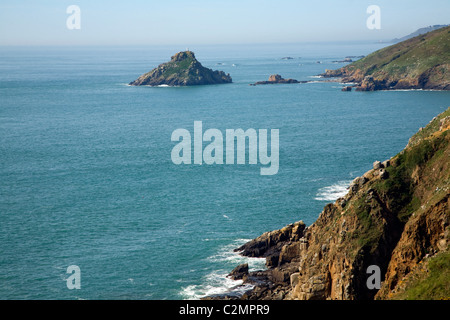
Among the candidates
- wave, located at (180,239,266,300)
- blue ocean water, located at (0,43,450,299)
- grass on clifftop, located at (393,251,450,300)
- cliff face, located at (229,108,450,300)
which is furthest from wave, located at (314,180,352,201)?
grass on clifftop, located at (393,251,450,300)

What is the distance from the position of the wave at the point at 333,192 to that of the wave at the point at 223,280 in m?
21.7

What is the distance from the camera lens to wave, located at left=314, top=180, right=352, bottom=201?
3325 inches

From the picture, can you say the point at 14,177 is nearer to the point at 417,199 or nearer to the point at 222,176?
the point at 222,176

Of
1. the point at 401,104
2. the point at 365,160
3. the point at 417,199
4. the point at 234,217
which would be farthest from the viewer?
the point at 401,104

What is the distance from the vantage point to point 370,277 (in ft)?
147

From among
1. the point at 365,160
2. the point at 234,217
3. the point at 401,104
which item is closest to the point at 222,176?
the point at 234,217

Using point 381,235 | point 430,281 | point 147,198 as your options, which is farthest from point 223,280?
point 147,198

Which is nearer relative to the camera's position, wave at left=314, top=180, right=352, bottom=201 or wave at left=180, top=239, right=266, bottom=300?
wave at left=180, top=239, right=266, bottom=300

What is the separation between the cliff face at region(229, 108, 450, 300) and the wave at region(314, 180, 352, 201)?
27.4 m

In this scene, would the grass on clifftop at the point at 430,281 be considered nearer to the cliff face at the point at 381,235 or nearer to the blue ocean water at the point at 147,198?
the cliff face at the point at 381,235

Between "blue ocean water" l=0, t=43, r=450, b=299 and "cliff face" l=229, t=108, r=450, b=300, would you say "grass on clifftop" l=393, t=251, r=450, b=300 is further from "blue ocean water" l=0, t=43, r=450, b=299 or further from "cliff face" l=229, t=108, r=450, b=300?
"blue ocean water" l=0, t=43, r=450, b=299

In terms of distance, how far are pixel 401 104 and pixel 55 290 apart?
15942 cm

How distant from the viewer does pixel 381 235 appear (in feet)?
152

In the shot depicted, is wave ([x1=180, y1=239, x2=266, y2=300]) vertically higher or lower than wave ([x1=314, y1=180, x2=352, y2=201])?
lower
